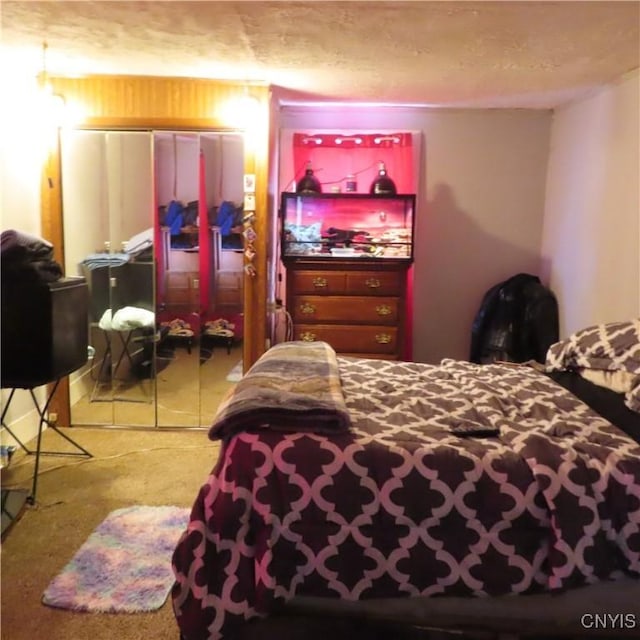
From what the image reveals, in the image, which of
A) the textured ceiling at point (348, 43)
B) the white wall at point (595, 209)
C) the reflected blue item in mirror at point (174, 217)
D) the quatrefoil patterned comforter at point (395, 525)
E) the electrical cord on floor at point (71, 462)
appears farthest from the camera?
the reflected blue item in mirror at point (174, 217)

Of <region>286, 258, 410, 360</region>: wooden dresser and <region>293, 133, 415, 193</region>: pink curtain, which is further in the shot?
<region>293, 133, 415, 193</region>: pink curtain

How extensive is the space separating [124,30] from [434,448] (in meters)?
2.18

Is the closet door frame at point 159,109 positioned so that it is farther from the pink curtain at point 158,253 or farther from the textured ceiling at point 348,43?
the pink curtain at point 158,253

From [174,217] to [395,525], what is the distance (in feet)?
8.34

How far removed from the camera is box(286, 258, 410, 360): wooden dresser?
396 cm

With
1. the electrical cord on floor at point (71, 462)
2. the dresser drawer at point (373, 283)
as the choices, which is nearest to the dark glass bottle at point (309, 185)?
the dresser drawer at point (373, 283)

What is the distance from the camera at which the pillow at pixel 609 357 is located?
2.22 m

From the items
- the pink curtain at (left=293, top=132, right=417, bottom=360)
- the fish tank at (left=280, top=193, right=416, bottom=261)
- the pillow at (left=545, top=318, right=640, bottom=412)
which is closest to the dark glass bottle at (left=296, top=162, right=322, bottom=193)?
the fish tank at (left=280, top=193, right=416, bottom=261)

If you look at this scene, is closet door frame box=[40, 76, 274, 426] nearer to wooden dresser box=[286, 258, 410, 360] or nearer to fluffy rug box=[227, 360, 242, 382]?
wooden dresser box=[286, 258, 410, 360]

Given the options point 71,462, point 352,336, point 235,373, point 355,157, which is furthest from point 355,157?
point 71,462

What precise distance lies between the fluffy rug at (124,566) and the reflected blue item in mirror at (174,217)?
1690 millimetres

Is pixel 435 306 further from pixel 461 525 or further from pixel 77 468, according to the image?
pixel 461 525

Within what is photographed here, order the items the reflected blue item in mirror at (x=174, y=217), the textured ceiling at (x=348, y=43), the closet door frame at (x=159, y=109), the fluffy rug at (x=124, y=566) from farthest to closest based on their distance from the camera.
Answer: the reflected blue item in mirror at (x=174, y=217) → the closet door frame at (x=159, y=109) → the textured ceiling at (x=348, y=43) → the fluffy rug at (x=124, y=566)

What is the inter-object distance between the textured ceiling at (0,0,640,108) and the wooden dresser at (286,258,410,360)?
3.62 feet
